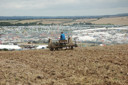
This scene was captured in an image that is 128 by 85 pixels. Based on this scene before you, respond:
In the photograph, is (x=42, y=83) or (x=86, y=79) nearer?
(x=42, y=83)

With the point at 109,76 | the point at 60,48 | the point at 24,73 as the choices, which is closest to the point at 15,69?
the point at 24,73

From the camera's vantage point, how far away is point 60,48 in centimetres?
2164

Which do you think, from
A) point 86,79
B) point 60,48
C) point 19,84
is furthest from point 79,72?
point 60,48

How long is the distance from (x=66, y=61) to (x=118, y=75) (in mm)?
4259

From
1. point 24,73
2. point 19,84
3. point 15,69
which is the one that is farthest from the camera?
point 15,69

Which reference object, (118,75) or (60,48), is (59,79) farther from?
(60,48)

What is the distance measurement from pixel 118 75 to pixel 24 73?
12.9ft

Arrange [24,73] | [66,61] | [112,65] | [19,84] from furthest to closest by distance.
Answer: [66,61], [112,65], [24,73], [19,84]

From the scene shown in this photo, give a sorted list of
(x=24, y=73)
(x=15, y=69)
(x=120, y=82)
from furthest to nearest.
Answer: (x=15, y=69)
(x=24, y=73)
(x=120, y=82)

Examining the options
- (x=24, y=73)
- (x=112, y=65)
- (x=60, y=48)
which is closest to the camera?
(x=24, y=73)

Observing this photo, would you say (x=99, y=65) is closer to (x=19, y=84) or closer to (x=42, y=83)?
(x=42, y=83)

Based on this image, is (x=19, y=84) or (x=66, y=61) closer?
(x=19, y=84)

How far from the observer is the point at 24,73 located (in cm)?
1052

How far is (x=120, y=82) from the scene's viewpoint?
32.0 feet
